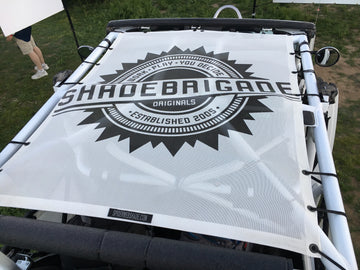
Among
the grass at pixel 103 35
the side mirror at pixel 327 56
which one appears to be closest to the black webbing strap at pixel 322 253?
the side mirror at pixel 327 56

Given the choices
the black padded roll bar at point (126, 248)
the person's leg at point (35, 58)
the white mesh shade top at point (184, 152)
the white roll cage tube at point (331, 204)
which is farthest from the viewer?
the person's leg at point (35, 58)

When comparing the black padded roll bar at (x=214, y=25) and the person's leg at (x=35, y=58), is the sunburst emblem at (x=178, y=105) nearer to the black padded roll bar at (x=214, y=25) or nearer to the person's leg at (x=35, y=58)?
the black padded roll bar at (x=214, y=25)

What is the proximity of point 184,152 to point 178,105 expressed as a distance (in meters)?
0.44

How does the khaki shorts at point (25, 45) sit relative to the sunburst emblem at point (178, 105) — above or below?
below

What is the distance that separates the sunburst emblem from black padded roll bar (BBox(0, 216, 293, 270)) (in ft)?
1.88

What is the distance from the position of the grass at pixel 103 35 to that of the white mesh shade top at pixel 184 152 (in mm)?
2101

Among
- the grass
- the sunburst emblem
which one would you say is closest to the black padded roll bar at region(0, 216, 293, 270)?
the sunburst emblem

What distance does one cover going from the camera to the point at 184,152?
5.62 feet

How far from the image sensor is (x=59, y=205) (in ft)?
5.08

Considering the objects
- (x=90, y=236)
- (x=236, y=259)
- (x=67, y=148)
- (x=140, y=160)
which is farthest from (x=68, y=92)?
(x=236, y=259)

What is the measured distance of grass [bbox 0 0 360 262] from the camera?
3980mm

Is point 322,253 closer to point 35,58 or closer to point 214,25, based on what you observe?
point 214,25

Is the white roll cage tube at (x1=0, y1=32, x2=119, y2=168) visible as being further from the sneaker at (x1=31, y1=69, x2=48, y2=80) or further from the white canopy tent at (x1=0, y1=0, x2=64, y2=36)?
the sneaker at (x1=31, y1=69, x2=48, y2=80)

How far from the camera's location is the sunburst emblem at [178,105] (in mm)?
1829
